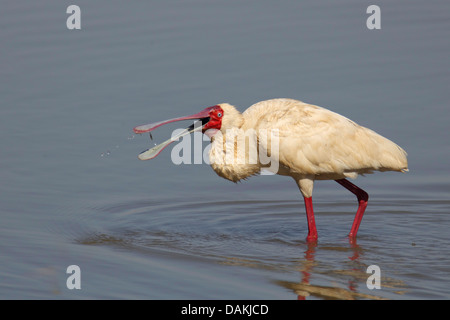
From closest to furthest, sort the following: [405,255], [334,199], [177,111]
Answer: [405,255]
[334,199]
[177,111]

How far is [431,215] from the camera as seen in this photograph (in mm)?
10398

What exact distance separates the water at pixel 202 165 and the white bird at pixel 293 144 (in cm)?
77

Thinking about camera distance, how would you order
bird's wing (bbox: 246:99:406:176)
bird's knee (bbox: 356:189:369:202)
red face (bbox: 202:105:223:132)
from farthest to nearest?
bird's knee (bbox: 356:189:369:202), red face (bbox: 202:105:223:132), bird's wing (bbox: 246:99:406:176)

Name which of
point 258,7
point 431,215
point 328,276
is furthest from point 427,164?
point 258,7

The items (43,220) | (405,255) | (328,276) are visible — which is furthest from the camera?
(43,220)

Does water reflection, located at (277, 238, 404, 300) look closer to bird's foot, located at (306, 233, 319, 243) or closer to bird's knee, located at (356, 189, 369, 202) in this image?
bird's foot, located at (306, 233, 319, 243)

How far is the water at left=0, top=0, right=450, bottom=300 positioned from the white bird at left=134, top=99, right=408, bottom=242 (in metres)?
0.77

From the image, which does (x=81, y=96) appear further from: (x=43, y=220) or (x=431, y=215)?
(x=431, y=215)

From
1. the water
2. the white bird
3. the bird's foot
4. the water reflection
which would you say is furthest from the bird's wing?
the water reflection

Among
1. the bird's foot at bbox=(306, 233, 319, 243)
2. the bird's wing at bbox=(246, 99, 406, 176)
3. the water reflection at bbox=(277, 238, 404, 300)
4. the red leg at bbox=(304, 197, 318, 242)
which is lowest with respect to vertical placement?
the water reflection at bbox=(277, 238, 404, 300)

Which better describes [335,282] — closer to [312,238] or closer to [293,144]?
[312,238]

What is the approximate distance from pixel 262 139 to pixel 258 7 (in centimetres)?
745

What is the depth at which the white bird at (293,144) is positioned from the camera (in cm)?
932

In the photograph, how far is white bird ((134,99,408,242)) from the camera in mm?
9320
